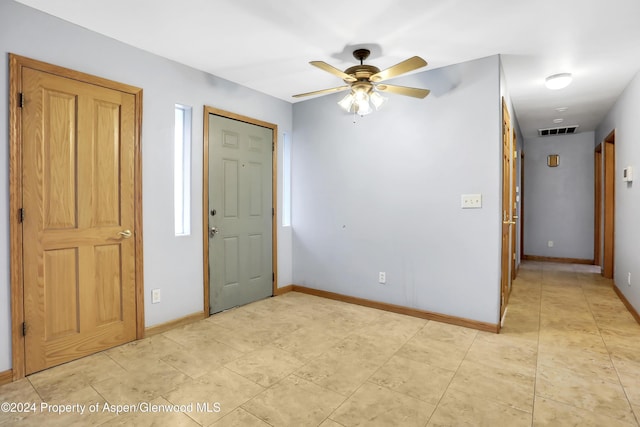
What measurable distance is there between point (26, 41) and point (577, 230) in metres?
8.07

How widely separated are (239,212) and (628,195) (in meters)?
4.20

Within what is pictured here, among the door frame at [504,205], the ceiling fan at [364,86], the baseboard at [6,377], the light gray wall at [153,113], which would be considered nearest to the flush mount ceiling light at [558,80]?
the door frame at [504,205]

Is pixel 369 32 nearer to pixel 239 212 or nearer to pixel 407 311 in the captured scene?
pixel 239 212

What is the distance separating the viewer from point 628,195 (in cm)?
365

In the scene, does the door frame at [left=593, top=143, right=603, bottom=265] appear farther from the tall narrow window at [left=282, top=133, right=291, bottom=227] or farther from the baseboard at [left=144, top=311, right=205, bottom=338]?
the baseboard at [left=144, top=311, right=205, bottom=338]

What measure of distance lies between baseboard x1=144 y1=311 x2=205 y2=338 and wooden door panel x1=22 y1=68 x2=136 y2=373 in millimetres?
134

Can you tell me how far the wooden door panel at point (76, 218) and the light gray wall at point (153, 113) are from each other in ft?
0.38

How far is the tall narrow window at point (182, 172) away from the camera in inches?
127

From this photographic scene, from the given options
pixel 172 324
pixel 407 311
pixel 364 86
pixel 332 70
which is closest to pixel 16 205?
pixel 172 324

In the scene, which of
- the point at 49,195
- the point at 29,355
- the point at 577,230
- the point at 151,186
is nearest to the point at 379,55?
the point at 151,186

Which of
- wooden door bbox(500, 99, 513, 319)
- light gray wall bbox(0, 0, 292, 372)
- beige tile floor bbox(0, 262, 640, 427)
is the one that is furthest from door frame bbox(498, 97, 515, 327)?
light gray wall bbox(0, 0, 292, 372)

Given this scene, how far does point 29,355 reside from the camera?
2227 millimetres

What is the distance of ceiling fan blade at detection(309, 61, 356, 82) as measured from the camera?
7.54 ft

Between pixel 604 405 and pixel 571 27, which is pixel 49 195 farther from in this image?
pixel 571 27
